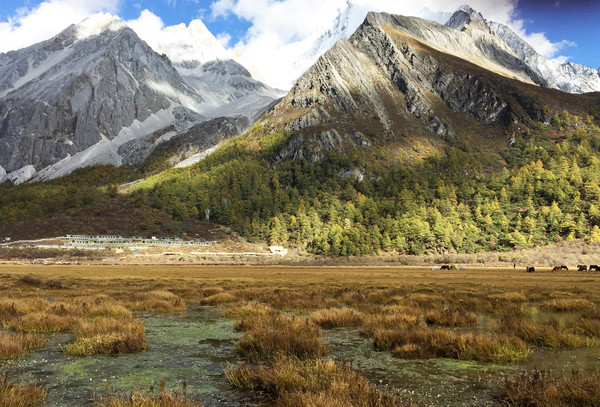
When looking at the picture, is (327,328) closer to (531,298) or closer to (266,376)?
(266,376)

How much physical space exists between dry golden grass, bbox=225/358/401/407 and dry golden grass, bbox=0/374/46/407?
338cm

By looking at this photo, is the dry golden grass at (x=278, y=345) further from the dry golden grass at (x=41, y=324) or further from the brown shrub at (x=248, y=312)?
the dry golden grass at (x=41, y=324)

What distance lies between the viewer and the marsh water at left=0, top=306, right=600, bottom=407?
7.75 metres

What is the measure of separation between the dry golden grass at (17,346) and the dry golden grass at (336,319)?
31.6 feet

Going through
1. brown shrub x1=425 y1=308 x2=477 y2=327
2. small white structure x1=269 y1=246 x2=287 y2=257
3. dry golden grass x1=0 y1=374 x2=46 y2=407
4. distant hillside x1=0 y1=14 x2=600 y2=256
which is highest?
distant hillside x1=0 y1=14 x2=600 y2=256

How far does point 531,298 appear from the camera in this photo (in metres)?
25.3

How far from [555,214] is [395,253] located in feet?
154

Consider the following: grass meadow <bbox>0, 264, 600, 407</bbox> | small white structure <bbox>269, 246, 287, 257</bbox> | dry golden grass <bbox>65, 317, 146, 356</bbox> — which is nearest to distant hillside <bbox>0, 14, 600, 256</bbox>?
small white structure <bbox>269, 246, 287, 257</bbox>

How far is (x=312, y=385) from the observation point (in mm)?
7059

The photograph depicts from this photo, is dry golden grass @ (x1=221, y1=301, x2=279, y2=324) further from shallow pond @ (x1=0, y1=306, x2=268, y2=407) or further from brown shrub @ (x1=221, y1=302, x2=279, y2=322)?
shallow pond @ (x1=0, y1=306, x2=268, y2=407)

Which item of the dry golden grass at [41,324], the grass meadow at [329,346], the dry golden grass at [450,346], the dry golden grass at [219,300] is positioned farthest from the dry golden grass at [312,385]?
the dry golden grass at [219,300]

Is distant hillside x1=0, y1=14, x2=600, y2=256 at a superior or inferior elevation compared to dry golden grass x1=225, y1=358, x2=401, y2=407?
superior

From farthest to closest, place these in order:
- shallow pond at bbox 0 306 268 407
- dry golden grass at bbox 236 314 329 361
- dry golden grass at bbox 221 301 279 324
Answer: dry golden grass at bbox 221 301 279 324
dry golden grass at bbox 236 314 329 361
shallow pond at bbox 0 306 268 407

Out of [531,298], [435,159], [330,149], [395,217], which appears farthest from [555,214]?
[531,298]
